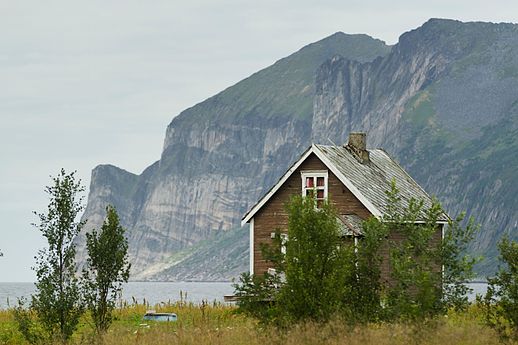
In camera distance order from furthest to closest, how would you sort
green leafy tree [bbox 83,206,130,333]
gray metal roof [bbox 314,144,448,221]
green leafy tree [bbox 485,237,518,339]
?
gray metal roof [bbox 314,144,448,221] < green leafy tree [bbox 83,206,130,333] < green leafy tree [bbox 485,237,518,339]

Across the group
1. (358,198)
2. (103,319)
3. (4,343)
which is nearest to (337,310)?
(103,319)

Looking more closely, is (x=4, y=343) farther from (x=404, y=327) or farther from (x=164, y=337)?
(x=404, y=327)

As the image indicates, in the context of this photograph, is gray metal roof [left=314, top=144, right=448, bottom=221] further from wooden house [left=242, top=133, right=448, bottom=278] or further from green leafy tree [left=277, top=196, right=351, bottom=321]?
green leafy tree [left=277, top=196, right=351, bottom=321]

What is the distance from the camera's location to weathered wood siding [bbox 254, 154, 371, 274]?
175 feet

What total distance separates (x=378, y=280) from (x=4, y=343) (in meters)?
12.1

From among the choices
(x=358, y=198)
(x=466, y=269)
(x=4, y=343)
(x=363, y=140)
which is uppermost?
(x=363, y=140)

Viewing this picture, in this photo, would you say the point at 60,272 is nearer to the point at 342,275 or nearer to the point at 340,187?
the point at 342,275

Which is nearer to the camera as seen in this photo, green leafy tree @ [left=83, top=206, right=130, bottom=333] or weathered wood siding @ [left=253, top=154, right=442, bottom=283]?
green leafy tree @ [left=83, top=206, right=130, bottom=333]

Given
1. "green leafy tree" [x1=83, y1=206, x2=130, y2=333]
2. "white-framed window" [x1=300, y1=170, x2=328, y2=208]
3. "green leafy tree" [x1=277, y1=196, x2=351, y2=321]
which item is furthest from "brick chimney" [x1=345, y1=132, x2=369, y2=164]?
"green leafy tree" [x1=277, y1=196, x2=351, y2=321]

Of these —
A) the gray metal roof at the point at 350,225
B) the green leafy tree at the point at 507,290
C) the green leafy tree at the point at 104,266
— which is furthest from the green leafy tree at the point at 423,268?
the gray metal roof at the point at 350,225

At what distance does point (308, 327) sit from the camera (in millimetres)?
25781

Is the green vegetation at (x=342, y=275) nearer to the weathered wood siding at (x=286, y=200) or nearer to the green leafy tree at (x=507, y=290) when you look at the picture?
the green leafy tree at (x=507, y=290)

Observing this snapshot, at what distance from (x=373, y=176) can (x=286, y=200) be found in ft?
16.0

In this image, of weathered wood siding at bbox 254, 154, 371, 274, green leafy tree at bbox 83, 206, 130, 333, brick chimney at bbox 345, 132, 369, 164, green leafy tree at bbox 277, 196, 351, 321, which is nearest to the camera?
green leafy tree at bbox 277, 196, 351, 321
